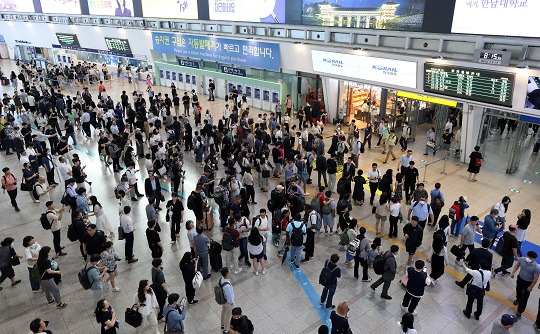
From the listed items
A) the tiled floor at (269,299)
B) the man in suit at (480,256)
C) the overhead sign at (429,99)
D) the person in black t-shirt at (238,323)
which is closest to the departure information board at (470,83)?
the overhead sign at (429,99)

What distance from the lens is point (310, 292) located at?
8.14 metres

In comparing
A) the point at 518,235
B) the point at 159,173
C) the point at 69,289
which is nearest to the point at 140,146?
the point at 159,173

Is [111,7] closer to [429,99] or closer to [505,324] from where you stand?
[429,99]

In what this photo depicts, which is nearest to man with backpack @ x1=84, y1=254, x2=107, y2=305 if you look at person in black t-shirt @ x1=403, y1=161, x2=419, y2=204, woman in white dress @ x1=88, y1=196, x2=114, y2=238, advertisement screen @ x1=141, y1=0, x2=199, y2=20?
woman in white dress @ x1=88, y1=196, x2=114, y2=238

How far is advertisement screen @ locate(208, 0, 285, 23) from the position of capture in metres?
18.5

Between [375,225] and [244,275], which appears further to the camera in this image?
[375,225]

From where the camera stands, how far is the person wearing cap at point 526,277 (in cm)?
700

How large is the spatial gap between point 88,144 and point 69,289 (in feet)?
34.7

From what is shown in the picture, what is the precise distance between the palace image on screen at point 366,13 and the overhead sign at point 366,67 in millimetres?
1225

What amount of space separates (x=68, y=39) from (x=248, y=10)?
2142 cm

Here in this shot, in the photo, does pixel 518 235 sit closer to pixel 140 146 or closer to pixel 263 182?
pixel 263 182

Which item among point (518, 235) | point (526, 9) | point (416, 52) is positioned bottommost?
point (518, 235)

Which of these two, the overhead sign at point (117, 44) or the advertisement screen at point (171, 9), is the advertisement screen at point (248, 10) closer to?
the advertisement screen at point (171, 9)

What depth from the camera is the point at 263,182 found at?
12.5 meters
